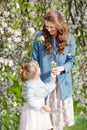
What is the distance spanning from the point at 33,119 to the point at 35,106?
5.6 inches

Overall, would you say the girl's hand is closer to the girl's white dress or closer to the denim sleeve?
the girl's white dress

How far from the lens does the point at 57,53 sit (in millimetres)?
6238

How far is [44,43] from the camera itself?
20.4ft

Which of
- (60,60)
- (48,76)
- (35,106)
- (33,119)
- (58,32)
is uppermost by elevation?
(58,32)

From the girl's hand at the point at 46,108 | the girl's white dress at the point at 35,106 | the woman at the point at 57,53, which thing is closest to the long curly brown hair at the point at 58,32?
the woman at the point at 57,53

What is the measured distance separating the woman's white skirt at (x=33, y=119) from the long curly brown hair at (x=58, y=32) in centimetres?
56

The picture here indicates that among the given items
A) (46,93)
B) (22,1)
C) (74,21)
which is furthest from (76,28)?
(46,93)

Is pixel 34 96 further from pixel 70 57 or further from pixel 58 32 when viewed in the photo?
pixel 58 32

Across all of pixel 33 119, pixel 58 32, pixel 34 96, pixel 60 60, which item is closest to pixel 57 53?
pixel 60 60

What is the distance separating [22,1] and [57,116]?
183 cm

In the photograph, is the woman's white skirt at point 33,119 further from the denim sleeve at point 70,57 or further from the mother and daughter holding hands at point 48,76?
the denim sleeve at point 70,57

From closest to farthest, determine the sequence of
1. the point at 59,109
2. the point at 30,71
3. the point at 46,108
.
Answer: the point at 30,71 < the point at 46,108 < the point at 59,109

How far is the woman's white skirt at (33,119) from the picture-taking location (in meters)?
6.17

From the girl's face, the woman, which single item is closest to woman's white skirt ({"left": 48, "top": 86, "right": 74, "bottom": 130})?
the woman
